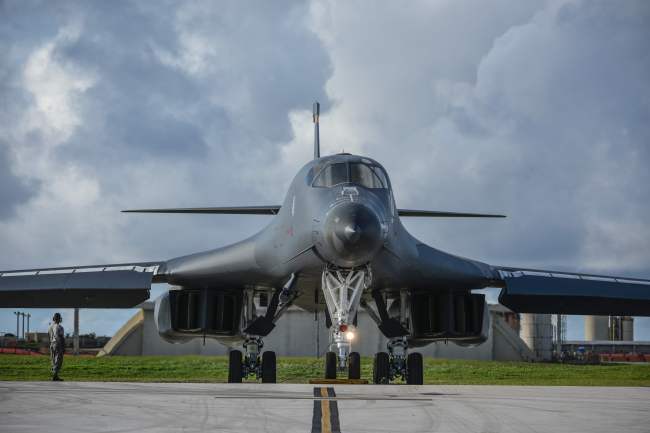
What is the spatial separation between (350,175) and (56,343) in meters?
6.93

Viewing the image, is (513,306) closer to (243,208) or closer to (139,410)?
(243,208)

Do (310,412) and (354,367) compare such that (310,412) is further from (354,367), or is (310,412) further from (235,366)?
(235,366)

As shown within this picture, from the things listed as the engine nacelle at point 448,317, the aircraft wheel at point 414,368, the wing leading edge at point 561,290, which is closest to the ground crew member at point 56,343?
the aircraft wheel at point 414,368

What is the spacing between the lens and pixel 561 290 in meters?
20.2

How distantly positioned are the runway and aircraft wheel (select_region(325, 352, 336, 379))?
418 centimetres

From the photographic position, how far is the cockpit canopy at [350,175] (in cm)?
1560

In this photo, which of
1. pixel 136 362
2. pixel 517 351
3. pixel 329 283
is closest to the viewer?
pixel 329 283

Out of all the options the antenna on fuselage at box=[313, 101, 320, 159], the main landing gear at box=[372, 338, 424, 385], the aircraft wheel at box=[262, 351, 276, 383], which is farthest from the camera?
the antenna on fuselage at box=[313, 101, 320, 159]

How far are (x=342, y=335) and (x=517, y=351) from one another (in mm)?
32921

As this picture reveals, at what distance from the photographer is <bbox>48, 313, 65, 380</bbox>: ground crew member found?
16.9 meters

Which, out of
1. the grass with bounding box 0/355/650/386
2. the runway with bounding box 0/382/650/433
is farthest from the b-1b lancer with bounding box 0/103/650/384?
the runway with bounding box 0/382/650/433

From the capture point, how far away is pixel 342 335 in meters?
14.1

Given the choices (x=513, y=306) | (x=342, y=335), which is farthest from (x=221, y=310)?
(x=513, y=306)

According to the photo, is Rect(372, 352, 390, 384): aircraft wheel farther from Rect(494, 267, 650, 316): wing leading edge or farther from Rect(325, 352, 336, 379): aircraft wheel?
Rect(494, 267, 650, 316): wing leading edge
